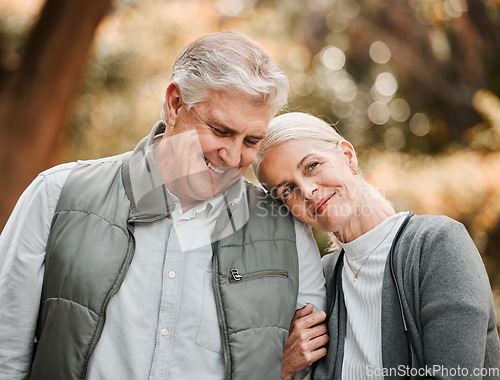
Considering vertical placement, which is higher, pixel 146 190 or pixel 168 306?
pixel 146 190

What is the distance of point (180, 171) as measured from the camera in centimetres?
165

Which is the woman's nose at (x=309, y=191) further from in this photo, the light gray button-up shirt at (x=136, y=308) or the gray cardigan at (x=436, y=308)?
the light gray button-up shirt at (x=136, y=308)

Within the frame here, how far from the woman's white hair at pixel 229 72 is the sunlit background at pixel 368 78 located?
2189mm

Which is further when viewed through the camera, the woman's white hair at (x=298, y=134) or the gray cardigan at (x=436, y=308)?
the woman's white hair at (x=298, y=134)

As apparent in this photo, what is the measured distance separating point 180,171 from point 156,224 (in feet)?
0.64

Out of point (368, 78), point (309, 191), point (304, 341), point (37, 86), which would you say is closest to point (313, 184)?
point (309, 191)

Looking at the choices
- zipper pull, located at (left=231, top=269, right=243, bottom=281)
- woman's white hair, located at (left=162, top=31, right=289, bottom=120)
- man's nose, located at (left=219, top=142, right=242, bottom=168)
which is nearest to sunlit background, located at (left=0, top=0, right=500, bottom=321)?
woman's white hair, located at (left=162, top=31, right=289, bottom=120)

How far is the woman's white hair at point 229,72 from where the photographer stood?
1573 millimetres

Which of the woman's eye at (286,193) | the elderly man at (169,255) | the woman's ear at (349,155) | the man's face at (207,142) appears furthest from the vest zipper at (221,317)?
the woman's ear at (349,155)

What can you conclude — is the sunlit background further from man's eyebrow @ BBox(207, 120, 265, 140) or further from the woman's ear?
man's eyebrow @ BBox(207, 120, 265, 140)

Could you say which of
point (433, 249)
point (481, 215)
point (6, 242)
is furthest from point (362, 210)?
point (481, 215)

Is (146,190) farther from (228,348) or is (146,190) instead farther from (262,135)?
(228,348)

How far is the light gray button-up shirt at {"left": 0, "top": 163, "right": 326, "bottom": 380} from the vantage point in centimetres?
148

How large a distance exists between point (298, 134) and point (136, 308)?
0.83 m
